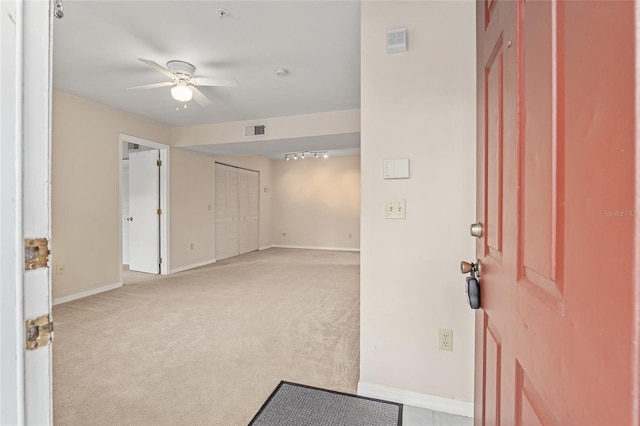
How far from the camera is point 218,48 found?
2.62 metres

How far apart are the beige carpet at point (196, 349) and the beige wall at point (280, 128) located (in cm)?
223

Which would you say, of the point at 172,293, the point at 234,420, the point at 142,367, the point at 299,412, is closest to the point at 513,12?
the point at 299,412

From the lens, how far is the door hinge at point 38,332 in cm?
45

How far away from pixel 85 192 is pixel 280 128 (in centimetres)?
269

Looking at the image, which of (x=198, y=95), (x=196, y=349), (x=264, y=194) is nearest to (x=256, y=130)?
(x=198, y=95)

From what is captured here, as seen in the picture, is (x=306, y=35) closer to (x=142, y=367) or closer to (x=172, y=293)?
(x=142, y=367)

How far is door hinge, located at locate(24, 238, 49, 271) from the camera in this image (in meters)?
0.45

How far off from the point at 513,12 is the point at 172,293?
4.26m

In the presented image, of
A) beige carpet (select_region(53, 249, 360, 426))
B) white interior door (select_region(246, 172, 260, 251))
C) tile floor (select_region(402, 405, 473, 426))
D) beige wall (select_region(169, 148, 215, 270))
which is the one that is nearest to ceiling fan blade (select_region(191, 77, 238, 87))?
beige carpet (select_region(53, 249, 360, 426))

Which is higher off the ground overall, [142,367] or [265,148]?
[265,148]

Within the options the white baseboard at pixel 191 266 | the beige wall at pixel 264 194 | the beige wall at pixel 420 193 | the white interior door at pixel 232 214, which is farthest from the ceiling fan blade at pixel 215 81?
the beige wall at pixel 264 194

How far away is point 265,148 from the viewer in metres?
5.39

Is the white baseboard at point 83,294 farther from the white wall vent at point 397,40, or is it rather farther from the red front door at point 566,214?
the red front door at point 566,214

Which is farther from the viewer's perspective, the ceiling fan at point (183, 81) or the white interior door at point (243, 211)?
the white interior door at point (243, 211)
